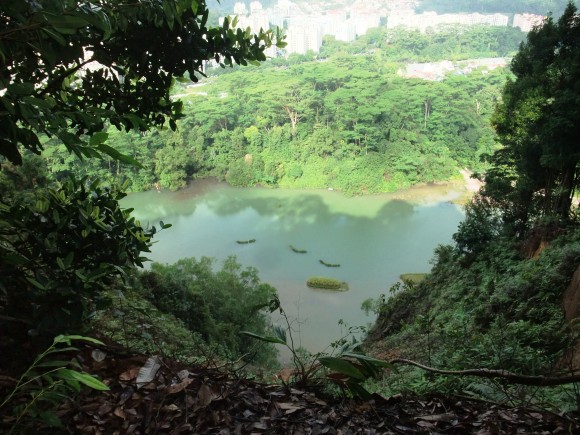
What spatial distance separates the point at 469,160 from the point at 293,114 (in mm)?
8973

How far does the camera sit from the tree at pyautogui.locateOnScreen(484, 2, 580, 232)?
516cm

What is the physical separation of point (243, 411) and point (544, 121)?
5621 millimetres

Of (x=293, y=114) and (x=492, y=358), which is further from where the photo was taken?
(x=293, y=114)

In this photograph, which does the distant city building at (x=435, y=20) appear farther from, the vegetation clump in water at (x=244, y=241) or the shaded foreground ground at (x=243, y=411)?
the shaded foreground ground at (x=243, y=411)

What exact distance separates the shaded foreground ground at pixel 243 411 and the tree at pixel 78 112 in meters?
0.21

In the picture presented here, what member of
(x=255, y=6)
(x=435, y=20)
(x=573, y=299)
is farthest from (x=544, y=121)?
(x=255, y=6)

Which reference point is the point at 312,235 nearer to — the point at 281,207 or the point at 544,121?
the point at 281,207

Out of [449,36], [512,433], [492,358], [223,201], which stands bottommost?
[223,201]

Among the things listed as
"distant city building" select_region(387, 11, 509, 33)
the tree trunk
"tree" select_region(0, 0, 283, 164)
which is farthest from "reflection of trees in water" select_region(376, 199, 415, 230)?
"distant city building" select_region(387, 11, 509, 33)

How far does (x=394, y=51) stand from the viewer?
107 feet

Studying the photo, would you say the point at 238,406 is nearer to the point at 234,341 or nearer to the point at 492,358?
the point at 492,358

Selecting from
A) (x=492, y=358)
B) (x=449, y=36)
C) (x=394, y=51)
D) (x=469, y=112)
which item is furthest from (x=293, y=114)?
(x=492, y=358)

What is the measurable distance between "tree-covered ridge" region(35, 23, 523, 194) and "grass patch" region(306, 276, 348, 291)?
8.45m

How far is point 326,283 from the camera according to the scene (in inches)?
449
